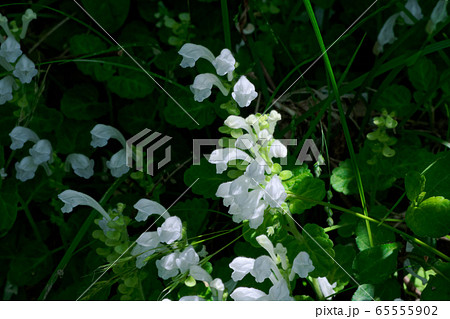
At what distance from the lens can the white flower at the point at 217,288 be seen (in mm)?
996

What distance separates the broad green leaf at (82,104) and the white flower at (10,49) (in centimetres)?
21

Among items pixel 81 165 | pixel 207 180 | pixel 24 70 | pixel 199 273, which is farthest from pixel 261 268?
pixel 24 70

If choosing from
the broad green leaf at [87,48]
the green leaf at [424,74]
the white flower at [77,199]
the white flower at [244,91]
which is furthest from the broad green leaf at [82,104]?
the green leaf at [424,74]

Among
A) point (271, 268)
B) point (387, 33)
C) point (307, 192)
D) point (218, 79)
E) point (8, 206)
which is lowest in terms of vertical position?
point (8, 206)

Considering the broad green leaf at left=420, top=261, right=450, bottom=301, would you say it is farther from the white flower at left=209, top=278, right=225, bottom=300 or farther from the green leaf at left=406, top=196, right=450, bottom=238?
the white flower at left=209, top=278, right=225, bottom=300

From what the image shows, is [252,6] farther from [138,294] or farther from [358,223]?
[138,294]

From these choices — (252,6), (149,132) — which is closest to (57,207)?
(149,132)

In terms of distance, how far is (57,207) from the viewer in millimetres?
1376

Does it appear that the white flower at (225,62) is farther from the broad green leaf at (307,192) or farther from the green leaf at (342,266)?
the green leaf at (342,266)

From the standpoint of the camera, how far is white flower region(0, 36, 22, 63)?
1.33 m

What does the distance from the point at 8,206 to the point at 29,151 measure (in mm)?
144

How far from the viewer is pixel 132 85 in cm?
144

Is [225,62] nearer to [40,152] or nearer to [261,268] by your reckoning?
[261,268]

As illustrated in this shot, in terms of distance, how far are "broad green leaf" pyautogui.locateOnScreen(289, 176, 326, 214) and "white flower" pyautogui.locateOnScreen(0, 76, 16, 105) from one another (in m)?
0.77
